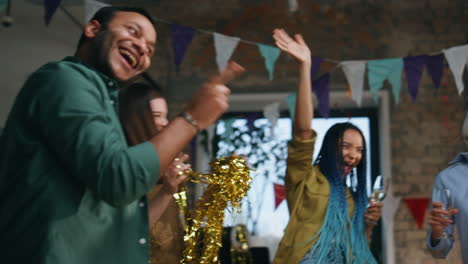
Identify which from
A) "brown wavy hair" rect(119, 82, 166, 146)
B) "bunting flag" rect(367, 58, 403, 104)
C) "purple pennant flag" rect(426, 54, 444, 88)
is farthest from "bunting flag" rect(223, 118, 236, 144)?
"brown wavy hair" rect(119, 82, 166, 146)

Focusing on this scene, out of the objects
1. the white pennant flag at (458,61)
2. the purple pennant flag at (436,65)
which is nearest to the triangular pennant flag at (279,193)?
the purple pennant flag at (436,65)

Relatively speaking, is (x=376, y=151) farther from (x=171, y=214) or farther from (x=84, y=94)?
(x=84, y=94)

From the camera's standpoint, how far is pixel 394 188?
20.0ft

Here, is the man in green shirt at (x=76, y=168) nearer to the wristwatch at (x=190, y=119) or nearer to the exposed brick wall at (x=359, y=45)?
the wristwatch at (x=190, y=119)

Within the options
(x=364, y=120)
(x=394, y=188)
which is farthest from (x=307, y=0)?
(x=394, y=188)

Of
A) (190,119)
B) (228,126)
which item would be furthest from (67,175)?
(228,126)

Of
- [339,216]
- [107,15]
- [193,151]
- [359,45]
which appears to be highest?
[359,45]

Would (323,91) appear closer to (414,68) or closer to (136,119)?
(414,68)

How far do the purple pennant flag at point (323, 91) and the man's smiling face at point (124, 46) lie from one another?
395 cm

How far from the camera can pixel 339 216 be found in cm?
319

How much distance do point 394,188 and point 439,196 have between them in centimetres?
266

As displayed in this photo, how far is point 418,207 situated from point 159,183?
14.6 ft

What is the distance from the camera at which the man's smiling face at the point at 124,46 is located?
Result: 1.41 m

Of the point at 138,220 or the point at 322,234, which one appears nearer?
the point at 138,220
